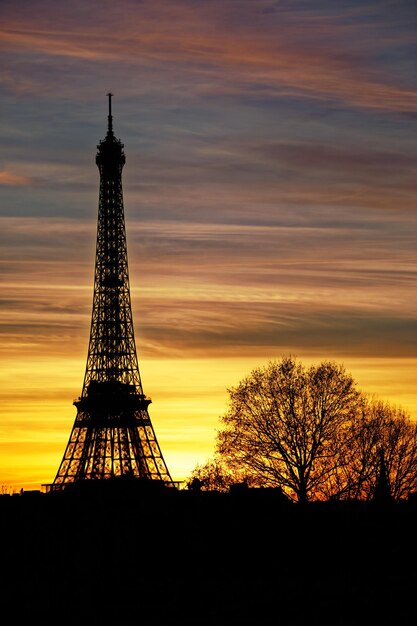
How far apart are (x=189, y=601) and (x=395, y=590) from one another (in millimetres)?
8968

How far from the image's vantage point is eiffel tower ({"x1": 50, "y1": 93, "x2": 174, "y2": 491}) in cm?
11994

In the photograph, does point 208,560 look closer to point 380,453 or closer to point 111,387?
point 380,453

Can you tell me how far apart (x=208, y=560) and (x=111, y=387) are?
2079 inches

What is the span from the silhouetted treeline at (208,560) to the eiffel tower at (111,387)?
65.3 feet

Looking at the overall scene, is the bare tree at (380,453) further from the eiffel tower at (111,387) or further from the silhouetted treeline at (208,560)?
the eiffel tower at (111,387)

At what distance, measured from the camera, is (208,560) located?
71.0 m

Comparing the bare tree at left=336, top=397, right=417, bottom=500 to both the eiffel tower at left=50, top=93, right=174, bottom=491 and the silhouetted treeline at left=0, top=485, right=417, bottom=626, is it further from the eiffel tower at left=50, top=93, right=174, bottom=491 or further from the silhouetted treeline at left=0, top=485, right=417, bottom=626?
the eiffel tower at left=50, top=93, right=174, bottom=491

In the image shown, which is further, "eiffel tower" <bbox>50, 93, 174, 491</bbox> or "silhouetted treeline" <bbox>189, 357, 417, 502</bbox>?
"eiffel tower" <bbox>50, 93, 174, 491</bbox>

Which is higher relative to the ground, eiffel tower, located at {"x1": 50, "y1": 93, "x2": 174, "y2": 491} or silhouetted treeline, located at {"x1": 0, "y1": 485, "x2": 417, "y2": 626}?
eiffel tower, located at {"x1": 50, "y1": 93, "x2": 174, "y2": 491}

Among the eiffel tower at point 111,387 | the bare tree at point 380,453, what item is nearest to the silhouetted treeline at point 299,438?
the bare tree at point 380,453

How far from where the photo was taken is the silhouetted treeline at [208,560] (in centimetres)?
4875

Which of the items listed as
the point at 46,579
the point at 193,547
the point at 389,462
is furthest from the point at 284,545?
the point at 46,579

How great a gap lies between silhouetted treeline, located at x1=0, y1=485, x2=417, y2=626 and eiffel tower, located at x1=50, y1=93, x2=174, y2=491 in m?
19.9

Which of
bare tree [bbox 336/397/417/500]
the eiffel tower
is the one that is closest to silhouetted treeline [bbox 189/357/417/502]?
bare tree [bbox 336/397/417/500]
